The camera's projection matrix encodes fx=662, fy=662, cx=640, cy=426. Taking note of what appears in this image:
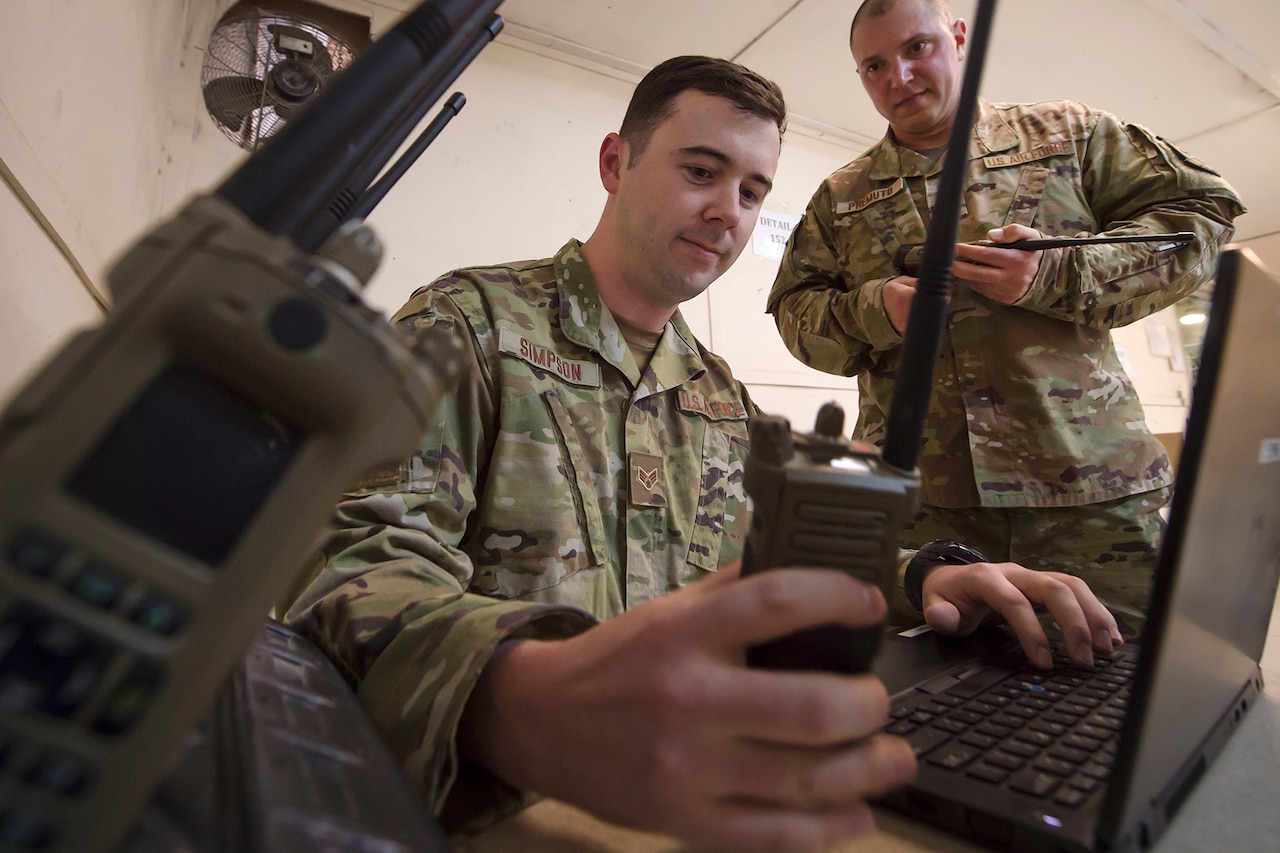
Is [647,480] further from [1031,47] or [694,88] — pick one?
[1031,47]

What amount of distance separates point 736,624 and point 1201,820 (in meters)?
0.27

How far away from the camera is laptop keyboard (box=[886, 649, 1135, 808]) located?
32cm

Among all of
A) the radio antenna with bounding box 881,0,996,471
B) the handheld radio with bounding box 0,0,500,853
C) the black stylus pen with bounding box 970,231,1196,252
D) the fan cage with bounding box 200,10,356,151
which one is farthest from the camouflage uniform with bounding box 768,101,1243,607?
the fan cage with bounding box 200,10,356,151

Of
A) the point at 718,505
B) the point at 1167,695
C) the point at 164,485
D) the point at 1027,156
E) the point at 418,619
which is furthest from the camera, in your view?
the point at 1027,156

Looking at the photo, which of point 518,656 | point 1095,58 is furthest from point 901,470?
point 1095,58

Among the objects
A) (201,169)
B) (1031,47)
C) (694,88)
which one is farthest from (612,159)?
(1031,47)

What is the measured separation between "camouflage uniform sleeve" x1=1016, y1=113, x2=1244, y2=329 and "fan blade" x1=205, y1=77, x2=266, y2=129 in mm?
1477

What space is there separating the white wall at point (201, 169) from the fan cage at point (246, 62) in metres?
0.13

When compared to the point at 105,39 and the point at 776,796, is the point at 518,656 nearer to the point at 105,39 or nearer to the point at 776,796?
the point at 776,796

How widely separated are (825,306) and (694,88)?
447mm

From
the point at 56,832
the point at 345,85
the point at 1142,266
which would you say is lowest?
the point at 56,832

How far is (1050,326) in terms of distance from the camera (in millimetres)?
1099

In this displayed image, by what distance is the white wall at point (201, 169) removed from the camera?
2.20ft

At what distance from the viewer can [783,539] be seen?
0.24 metres
